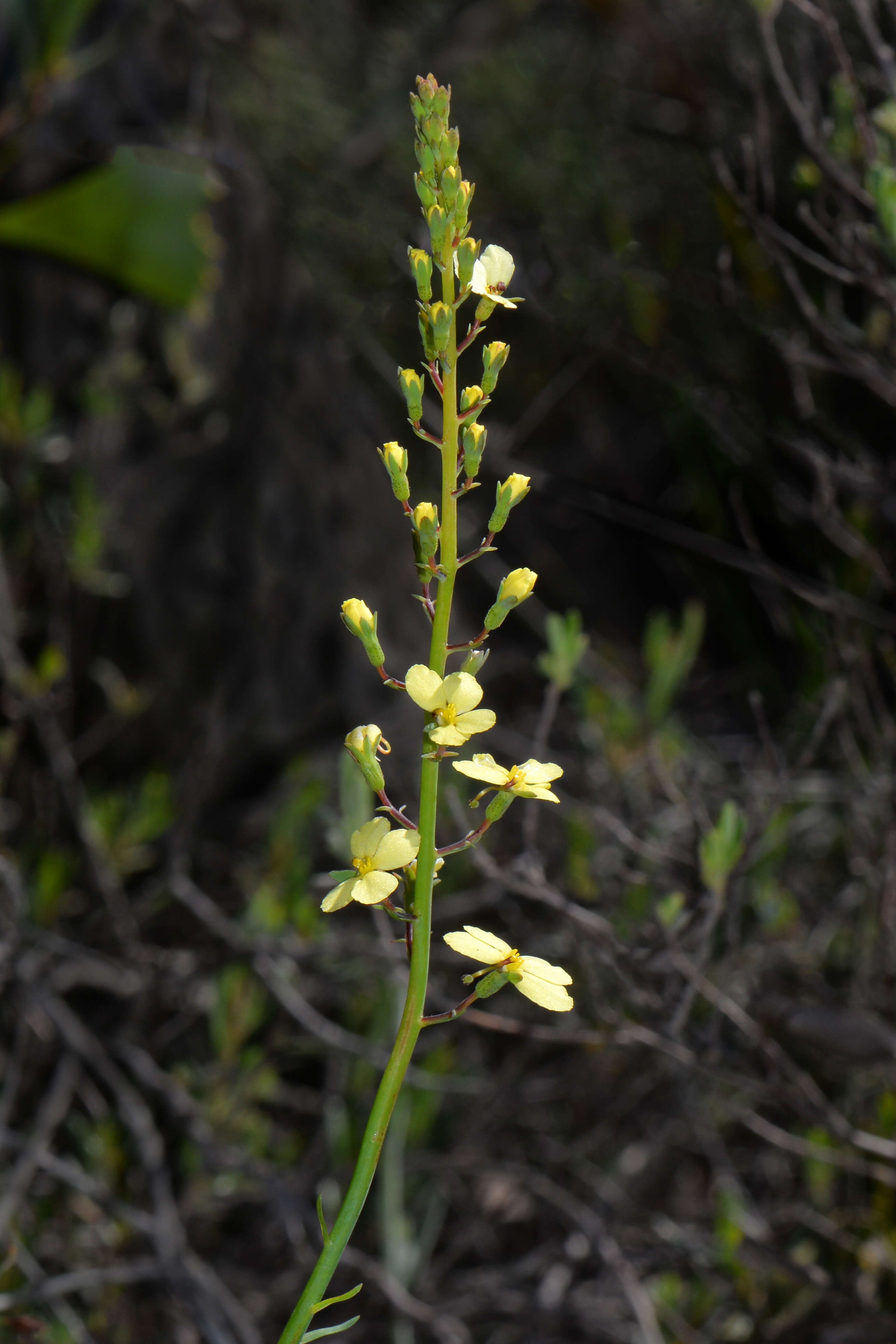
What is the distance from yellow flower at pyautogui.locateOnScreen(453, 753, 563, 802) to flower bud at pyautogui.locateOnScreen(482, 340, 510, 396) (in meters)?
0.22

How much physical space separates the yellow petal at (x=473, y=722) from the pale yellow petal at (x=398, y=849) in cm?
6

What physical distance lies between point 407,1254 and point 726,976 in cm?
63

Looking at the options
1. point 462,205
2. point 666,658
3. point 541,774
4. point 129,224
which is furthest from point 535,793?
→ point 129,224

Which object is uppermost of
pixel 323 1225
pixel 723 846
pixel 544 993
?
pixel 544 993

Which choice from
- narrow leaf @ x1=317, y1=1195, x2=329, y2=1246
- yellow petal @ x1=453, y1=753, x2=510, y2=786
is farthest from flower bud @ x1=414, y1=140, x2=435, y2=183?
narrow leaf @ x1=317, y1=1195, x2=329, y2=1246

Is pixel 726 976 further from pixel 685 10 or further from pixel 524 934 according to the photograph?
pixel 685 10

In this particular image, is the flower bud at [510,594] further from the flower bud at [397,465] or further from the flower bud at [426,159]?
the flower bud at [426,159]

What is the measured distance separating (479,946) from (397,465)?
28 cm

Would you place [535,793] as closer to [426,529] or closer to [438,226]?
[426,529]

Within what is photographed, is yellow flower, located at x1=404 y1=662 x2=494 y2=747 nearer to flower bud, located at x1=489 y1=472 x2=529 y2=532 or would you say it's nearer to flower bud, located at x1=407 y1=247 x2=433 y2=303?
flower bud, located at x1=489 y1=472 x2=529 y2=532

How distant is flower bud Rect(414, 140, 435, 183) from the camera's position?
57 centimetres

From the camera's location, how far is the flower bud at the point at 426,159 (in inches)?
22.6

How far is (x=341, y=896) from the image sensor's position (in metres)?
0.56

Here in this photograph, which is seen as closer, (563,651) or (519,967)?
(519,967)
